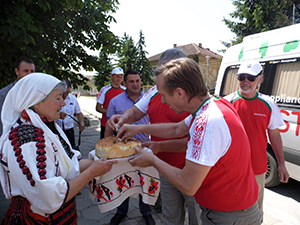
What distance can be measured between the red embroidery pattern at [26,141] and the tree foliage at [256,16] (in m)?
17.5

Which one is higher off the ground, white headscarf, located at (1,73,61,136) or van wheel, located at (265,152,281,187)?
white headscarf, located at (1,73,61,136)

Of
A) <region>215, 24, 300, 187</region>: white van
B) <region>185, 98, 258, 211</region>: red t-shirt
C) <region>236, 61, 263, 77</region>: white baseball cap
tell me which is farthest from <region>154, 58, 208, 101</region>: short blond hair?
<region>215, 24, 300, 187</region>: white van

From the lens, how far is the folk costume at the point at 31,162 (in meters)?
1.32

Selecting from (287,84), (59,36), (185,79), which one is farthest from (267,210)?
(59,36)

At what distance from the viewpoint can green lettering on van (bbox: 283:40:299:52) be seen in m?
3.64

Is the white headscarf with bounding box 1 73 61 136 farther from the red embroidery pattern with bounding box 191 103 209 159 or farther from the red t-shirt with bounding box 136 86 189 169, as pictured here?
the red t-shirt with bounding box 136 86 189 169

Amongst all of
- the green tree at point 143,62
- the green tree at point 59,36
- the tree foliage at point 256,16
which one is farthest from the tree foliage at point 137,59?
the green tree at point 59,36

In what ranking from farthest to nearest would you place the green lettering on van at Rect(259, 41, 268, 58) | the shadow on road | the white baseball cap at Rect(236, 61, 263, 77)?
the green lettering on van at Rect(259, 41, 268, 58) → the shadow on road → the white baseball cap at Rect(236, 61, 263, 77)

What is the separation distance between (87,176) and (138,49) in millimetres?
25702

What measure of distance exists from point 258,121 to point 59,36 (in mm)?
6288

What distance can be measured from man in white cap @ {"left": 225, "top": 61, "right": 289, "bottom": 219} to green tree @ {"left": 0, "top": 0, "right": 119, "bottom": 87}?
13.4 ft

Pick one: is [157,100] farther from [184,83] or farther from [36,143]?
[36,143]

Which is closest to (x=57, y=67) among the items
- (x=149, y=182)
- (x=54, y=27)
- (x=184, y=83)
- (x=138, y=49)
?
(x=54, y=27)

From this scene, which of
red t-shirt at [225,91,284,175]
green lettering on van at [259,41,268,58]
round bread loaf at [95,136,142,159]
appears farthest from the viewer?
green lettering on van at [259,41,268,58]
